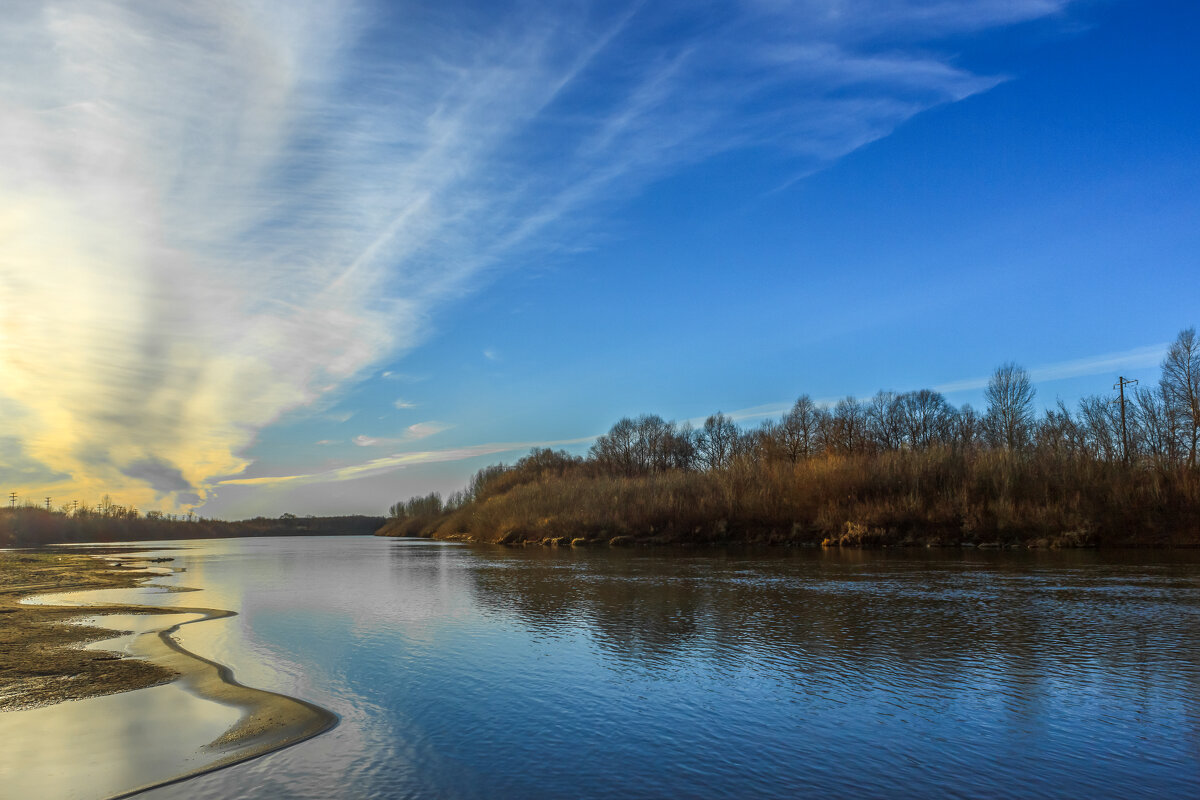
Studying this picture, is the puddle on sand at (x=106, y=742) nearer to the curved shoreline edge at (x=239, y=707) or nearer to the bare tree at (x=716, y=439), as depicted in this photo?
the curved shoreline edge at (x=239, y=707)

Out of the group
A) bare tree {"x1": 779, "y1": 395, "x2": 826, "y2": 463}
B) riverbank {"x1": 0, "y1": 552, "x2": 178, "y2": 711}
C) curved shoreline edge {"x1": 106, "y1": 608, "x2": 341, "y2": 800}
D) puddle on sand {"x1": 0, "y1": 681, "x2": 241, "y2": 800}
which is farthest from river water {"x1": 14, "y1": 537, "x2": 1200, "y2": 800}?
bare tree {"x1": 779, "y1": 395, "x2": 826, "y2": 463}

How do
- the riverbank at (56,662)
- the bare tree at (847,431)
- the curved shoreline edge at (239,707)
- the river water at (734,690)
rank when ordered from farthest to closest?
the bare tree at (847,431) → the riverbank at (56,662) → the curved shoreline edge at (239,707) → the river water at (734,690)

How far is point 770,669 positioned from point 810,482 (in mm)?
38137

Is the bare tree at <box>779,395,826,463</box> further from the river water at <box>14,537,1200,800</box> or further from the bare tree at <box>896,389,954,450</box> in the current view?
the river water at <box>14,537,1200,800</box>

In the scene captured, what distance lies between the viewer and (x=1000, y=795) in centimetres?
562

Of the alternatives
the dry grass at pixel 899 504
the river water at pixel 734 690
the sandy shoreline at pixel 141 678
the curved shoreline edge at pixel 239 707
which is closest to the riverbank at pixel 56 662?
the sandy shoreline at pixel 141 678

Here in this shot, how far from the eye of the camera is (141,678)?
9.53 metres

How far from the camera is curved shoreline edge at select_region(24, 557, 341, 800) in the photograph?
6617 mm

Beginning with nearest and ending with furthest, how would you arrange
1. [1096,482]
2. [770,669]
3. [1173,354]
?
1. [770,669]
2. [1096,482]
3. [1173,354]

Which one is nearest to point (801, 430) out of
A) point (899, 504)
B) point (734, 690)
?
point (899, 504)

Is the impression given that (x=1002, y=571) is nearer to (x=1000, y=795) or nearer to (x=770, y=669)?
(x=770, y=669)

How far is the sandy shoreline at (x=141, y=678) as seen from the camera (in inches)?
281

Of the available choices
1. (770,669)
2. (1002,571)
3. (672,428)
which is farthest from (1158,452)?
(672,428)

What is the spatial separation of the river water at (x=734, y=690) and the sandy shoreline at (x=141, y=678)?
0.30 meters
